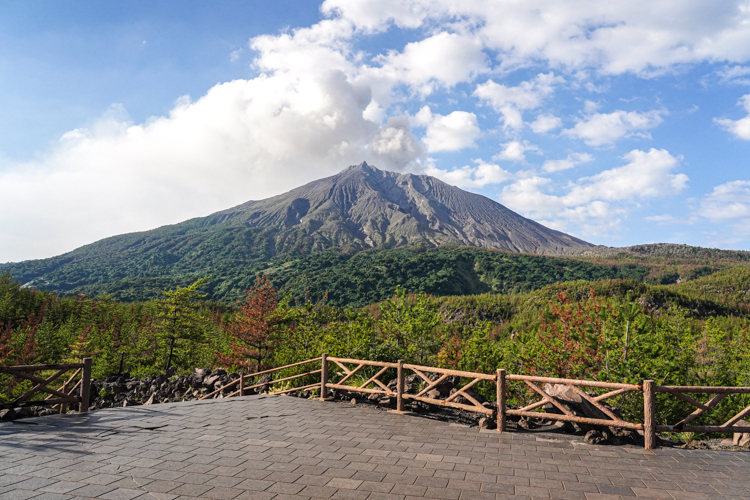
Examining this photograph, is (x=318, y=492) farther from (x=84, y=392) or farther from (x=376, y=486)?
(x=84, y=392)

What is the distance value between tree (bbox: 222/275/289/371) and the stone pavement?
1864 centimetres

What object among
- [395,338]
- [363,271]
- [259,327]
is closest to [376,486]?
[395,338]

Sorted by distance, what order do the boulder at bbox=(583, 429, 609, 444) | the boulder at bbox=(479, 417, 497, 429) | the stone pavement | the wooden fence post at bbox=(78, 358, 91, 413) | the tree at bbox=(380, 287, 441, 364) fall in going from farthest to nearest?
the tree at bbox=(380, 287, 441, 364)
the wooden fence post at bbox=(78, 358, 91, 413)
the boulder at bbox=(479, 417, 497, 429)
the boulder at bbox=(583, 429, 609, 444)
the stone pavement

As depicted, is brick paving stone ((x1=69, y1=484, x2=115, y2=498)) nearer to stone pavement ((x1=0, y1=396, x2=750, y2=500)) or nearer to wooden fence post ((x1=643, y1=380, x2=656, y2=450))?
stone pavement ((x1=0, y1=396, x2=750, y2=500))

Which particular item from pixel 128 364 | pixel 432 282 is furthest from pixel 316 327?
pixel 432 282

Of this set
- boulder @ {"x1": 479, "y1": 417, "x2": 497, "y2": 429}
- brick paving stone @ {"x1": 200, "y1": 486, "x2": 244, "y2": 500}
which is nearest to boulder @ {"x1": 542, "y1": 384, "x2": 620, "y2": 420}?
boulder @ {"x1": 479, "y1": 417, "x2": 497, "y2": 429}

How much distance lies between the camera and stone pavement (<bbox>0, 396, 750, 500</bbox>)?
16.9 feet

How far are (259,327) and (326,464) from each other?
22.7 meters

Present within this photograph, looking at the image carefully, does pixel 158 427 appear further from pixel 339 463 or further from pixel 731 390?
pixel 731 390

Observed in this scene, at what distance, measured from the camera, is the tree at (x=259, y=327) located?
27.7 metres

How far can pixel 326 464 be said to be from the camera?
6.19 meters

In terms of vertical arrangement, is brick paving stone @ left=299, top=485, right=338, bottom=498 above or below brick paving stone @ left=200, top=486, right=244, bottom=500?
below

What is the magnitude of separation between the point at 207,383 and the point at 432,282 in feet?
398

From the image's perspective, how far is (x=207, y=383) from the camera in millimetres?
21219
